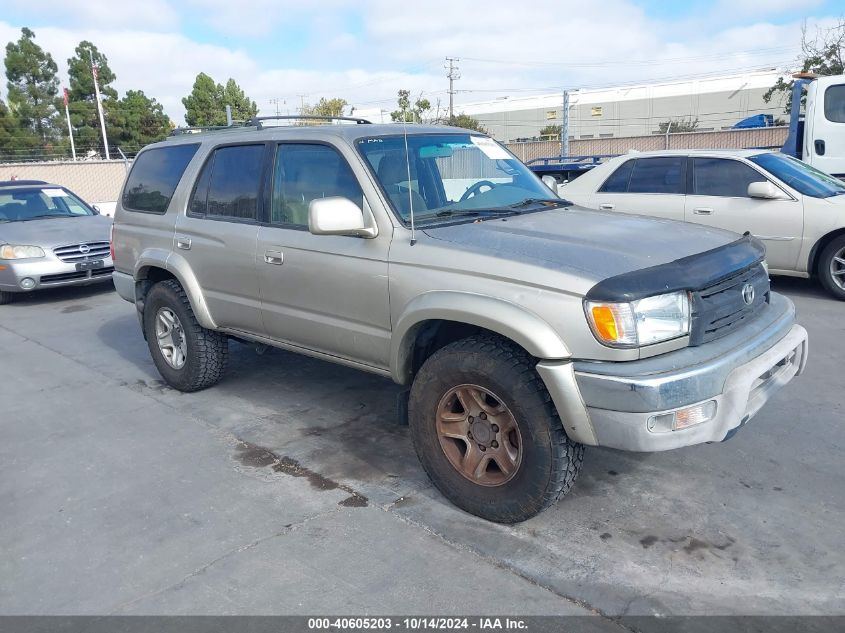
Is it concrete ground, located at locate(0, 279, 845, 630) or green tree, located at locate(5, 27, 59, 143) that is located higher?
green tree, located at locate(5, 27, 59, 143)

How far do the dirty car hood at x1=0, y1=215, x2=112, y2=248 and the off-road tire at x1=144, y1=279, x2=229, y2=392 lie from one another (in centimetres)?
450

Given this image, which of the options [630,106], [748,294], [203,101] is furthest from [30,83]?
[748,294]

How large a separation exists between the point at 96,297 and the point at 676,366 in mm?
8545

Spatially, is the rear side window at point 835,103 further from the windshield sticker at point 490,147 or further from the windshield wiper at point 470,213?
the windshield wiper at point 470,213

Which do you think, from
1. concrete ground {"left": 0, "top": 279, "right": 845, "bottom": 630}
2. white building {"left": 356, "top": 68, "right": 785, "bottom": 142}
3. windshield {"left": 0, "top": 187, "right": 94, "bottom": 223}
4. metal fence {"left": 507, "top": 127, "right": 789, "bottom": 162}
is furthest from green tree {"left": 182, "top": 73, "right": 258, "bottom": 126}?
concrete ground {"left": 0, "top": 279, "right": 845, "bottom": 630}

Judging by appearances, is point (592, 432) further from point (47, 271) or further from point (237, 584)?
point (47, 271)

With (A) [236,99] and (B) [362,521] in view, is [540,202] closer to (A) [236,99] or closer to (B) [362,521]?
(B) [362,521]

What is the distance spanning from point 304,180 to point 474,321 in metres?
1.64

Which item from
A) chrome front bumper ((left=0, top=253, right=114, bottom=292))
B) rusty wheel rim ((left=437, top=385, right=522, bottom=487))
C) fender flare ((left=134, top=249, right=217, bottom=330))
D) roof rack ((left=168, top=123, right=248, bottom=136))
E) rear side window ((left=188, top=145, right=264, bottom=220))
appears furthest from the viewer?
chrome front bumper ((left=0, top=253, right=114, bottom=292))

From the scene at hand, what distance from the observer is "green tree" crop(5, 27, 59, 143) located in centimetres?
4772

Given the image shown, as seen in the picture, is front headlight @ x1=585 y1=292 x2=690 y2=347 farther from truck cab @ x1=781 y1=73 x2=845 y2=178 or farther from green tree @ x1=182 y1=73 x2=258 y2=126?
green tree @ x1=182 y1=73 x2=258 y2=126

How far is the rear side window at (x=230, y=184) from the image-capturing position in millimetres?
4469

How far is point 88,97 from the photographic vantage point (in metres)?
50.4

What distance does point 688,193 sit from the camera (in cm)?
796
